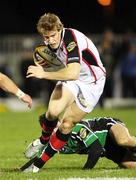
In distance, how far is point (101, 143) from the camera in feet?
36.3

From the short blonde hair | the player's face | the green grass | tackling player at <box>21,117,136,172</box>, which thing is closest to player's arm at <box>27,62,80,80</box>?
the player's face

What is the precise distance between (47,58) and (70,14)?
20679mm

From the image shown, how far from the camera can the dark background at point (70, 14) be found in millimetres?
31016

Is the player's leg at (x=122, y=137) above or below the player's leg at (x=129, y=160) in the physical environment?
above

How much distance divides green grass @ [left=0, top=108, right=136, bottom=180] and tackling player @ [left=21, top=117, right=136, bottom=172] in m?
0.18

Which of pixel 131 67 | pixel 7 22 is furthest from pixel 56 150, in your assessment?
pixel 7 22

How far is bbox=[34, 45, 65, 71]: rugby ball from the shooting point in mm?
11070

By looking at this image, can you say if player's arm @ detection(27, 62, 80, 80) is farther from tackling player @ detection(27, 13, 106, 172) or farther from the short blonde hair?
the short blonde hair

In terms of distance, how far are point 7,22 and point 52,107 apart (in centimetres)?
2096

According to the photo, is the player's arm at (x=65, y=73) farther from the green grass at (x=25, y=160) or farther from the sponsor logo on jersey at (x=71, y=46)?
the green grass at (x=25, y=160)

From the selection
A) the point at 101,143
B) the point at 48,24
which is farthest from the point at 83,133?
the point at 48,24

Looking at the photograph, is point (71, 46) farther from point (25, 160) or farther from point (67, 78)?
point (25, 160)

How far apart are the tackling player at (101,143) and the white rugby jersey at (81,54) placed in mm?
615

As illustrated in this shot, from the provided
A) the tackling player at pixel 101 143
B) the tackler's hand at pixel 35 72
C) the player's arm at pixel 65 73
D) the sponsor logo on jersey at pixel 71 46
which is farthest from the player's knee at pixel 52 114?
the sponsor logo on jersey at pixel 71 46
